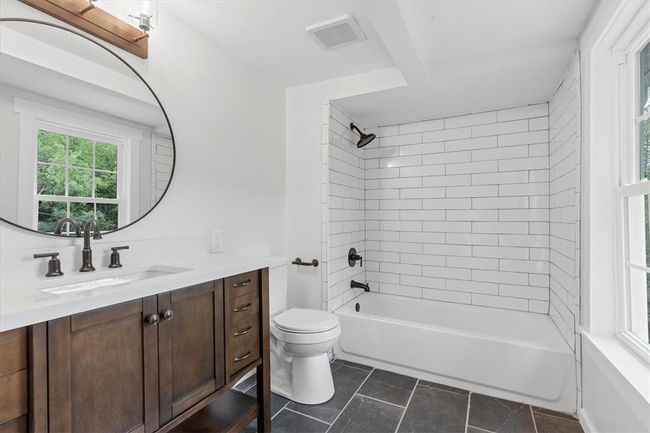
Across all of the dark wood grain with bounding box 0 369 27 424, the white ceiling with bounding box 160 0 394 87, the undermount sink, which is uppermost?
the white ceiling with bounding box 160 0 394 87

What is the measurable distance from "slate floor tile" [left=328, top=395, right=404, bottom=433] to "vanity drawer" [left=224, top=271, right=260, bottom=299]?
913 millimetres

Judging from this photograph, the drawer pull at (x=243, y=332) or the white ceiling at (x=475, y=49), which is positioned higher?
the white ceiling at (x=475, y=49)

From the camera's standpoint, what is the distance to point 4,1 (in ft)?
3.95

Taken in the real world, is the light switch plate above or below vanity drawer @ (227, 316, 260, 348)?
above

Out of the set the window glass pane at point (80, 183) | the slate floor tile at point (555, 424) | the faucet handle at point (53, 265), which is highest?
the window glass pane at point (80, 183)

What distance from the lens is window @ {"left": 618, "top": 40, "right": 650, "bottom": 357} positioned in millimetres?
1418

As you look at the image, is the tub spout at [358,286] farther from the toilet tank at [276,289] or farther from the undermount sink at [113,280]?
the undermount sink at [113,280]

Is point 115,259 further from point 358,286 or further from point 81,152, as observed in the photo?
point 358,286

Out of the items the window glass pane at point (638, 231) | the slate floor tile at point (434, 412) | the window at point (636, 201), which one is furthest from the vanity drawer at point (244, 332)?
the window glass pane at point (638, 231)

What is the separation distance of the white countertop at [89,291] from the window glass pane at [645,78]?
6.35 feet

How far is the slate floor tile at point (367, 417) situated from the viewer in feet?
5.80

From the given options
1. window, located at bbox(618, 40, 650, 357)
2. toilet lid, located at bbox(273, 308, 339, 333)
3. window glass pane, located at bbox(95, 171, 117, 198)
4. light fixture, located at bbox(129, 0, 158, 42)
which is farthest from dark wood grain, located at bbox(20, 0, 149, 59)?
window, located at bbox(618, 40, 650, 357)

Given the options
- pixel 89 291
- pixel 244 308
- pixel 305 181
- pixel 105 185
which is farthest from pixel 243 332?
pixel 305 181

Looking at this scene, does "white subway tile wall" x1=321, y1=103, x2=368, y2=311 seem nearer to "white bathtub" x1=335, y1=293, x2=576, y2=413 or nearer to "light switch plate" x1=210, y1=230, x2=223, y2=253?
"white bathtub" x1=335, y1=293, x2=576, y2=413
